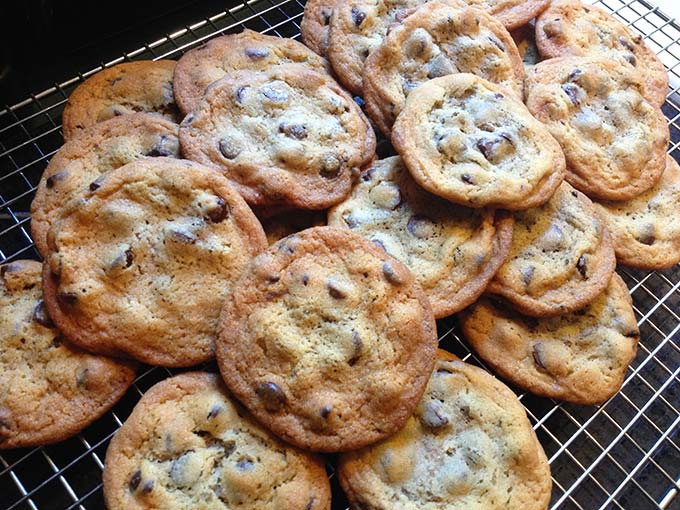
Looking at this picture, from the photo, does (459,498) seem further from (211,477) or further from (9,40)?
(9,40)

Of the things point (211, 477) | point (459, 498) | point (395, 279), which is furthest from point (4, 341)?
point (459, 498)

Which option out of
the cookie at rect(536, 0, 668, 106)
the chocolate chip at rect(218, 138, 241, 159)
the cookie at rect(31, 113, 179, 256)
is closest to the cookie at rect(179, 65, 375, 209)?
the chocolate chip at rect(218, 138, 241, 159)

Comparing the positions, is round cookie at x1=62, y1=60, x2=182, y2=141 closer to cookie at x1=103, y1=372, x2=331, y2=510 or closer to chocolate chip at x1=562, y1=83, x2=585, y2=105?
cookie at x1=103, y1=372, x2=331, y2=510

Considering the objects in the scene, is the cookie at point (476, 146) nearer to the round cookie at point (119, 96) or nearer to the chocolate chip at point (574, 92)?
the chocolate chip at point (574, 92)

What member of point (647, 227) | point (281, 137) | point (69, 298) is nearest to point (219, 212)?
point (281, 137)

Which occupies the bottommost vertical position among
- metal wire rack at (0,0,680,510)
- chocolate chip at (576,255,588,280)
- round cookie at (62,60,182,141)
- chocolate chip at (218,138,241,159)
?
metal wire rack at (0,0,680,510)
